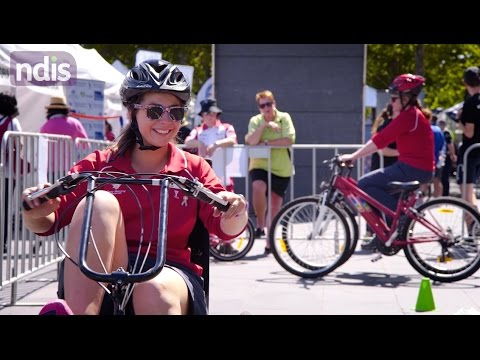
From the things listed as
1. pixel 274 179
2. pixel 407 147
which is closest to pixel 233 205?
pixel 407 147

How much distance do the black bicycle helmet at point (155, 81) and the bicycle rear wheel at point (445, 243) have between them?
4.94 m

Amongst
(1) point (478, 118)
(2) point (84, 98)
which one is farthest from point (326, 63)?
(1) point (478, 118)

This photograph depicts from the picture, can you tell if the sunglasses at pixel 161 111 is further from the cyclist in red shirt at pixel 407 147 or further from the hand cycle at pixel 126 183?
the cyclist in red shirt at pixel 407 147

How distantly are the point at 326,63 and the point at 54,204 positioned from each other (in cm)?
1203

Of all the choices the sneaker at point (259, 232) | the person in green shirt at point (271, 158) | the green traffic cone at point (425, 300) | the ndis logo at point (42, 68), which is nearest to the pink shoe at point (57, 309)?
the green traffic cone at point (425, 300)

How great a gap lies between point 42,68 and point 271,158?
2904 mm

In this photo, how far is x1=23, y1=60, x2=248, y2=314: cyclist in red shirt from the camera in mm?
3434

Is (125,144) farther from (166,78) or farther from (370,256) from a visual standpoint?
(370,256)

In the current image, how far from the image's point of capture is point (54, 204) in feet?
12.1

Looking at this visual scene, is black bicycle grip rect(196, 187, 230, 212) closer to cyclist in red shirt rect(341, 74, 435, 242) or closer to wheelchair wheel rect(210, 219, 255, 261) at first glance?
cyclist in red shirt rect(341, 74, 435, 242)

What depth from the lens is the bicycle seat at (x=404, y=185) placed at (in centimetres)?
857
